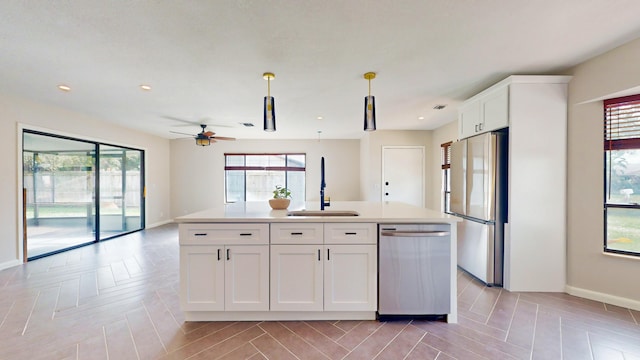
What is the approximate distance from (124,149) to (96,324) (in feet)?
14.8

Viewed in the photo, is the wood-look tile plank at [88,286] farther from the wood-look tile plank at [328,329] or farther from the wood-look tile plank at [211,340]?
the wood-look tile plank at [328,329]

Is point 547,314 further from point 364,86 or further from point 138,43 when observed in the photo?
point 138,43

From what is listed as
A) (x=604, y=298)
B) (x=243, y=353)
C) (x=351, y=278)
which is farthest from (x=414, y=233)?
(x=604, y=298)

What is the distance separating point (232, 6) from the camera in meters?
1.69

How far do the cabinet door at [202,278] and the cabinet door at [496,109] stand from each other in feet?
10.5

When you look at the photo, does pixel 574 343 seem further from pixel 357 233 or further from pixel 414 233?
pixel 357 233

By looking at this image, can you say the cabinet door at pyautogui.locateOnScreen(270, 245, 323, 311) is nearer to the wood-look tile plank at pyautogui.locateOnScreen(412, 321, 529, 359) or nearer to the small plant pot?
the small plant pot

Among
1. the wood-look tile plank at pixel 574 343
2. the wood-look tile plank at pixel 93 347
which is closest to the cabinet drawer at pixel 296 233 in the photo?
the wood-look tile plank at pixel 93 347

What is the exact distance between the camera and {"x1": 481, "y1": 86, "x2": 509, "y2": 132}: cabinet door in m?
2.72

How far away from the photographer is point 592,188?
97.1 inches

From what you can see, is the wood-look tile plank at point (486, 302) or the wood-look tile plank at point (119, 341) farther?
the wood-look tile plank at point (486, 302)

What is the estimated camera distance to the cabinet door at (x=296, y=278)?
204 cm

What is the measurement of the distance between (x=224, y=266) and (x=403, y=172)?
4.73 m

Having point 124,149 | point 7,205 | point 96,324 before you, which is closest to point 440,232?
point 96,324
